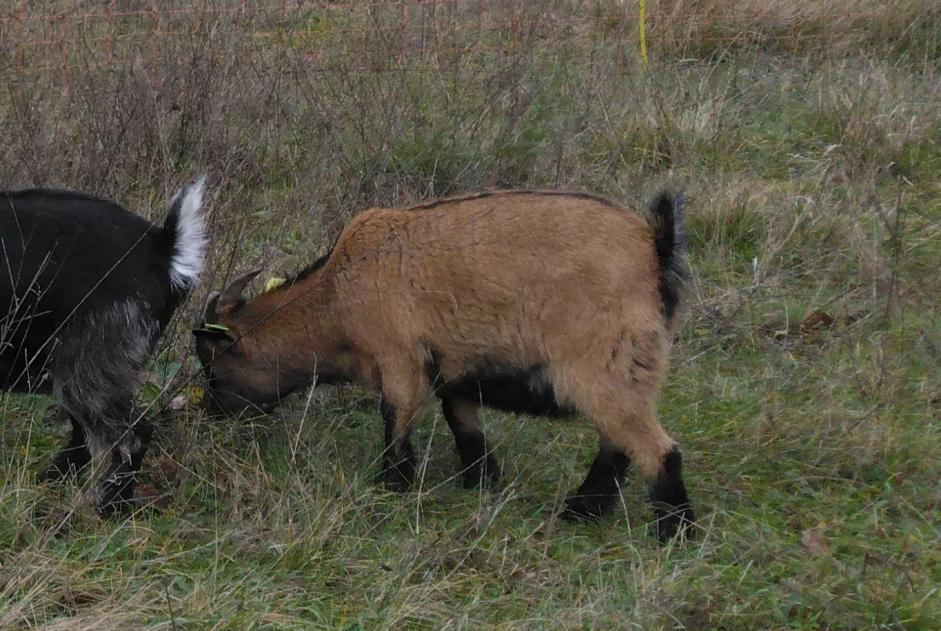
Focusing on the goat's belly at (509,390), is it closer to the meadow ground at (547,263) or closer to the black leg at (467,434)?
the black leg at (467,434)

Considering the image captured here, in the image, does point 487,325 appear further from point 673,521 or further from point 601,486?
point 673,521

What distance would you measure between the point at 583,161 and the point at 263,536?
4161 mm

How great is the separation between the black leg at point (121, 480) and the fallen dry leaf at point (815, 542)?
245 cm

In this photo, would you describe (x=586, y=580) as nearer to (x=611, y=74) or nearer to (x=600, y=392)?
(x=600, y=392)

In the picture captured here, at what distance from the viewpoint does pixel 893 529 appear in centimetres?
478

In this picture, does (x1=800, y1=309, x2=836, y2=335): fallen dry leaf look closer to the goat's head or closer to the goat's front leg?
the goat's front leg

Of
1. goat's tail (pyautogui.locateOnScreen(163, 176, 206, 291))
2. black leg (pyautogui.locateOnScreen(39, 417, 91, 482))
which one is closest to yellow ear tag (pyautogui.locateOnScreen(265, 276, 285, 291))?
goat's tail (pyautogui.locateOnScreen(163, 176, 206, 291))

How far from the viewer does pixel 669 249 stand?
4.75 metres

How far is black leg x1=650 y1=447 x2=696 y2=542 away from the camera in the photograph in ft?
15.5

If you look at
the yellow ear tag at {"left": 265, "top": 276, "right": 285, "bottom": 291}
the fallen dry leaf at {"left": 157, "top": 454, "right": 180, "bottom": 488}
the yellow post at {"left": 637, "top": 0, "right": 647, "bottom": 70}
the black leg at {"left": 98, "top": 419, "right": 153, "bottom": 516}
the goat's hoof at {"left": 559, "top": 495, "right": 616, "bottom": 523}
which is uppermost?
the yellow ear tag at {"left": 265, "top": 276, "right": 285, "bottom": 291}

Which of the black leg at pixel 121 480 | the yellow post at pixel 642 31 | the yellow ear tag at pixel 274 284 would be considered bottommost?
the black leg at pixel 121 480

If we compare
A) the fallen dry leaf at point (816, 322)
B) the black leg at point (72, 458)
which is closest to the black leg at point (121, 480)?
the black leg at point (72, 458)

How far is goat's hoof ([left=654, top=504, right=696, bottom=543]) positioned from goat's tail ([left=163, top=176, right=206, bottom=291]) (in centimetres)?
197

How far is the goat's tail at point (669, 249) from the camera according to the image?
4.75 m
